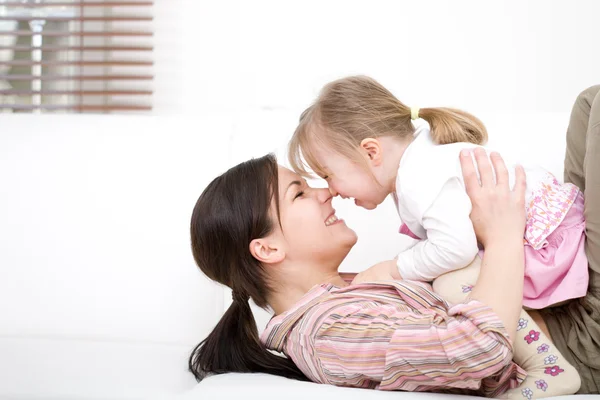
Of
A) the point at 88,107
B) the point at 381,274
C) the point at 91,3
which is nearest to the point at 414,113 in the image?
the point at 381,274

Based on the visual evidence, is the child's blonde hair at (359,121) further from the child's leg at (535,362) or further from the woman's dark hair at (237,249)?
the child's leg at (535,362)

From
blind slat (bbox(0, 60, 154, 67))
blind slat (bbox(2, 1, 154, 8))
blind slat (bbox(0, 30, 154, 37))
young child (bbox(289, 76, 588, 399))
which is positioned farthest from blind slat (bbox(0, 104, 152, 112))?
young child (bbox(289, 76, 588, 399))

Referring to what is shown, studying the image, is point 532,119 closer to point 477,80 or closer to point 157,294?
point 157,294

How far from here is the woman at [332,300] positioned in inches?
48.6

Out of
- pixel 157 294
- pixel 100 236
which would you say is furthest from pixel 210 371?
pixel 100 236

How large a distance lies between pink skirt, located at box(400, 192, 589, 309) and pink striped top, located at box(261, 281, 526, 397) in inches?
7.1

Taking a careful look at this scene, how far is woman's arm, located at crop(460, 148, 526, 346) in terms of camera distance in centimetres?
130

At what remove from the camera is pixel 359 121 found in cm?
161

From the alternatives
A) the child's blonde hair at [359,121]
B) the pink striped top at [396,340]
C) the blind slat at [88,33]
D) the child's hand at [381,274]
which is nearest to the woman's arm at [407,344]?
the pink striped top at [396,340]

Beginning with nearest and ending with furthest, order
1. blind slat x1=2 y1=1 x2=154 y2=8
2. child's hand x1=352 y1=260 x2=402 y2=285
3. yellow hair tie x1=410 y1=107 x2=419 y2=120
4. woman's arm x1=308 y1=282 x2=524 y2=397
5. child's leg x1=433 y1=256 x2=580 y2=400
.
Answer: woman's arm x1=308 y1=282 x2=524 y2=397 < child's leg x1=433 y1=256 x2=580 y2=400 < child's hand x1=352 y1=260 x2=402 y2=285 < yellow hair tie x1=410 y1=107 x2=419 y2=120 < blind slat x1=2 y1=1 x2=154 y2=8

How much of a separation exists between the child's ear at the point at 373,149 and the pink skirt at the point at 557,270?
0.32m

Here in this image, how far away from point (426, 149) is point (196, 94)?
2338 millimetres

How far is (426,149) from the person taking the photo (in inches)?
61.7

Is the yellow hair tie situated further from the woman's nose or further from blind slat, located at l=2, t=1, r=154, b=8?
blind slat, located at l=2, t=1, r=154, b=8
